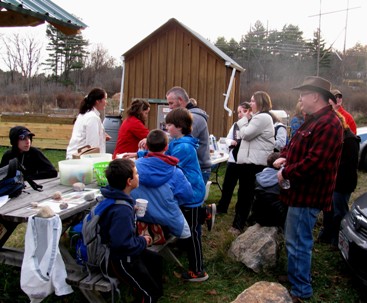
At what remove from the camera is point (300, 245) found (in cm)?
349

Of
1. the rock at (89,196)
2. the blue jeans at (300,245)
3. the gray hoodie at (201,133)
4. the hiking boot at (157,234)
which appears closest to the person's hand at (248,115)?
the gray hoodie at (201,133)

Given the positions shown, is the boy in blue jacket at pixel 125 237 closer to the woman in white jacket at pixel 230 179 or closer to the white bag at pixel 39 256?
the white bag at pixel 39 256

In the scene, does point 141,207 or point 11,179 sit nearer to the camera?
point 141,207

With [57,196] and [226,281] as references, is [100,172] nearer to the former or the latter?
[57,196]

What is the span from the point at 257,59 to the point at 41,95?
85.1ft

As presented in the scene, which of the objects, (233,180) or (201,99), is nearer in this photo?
(233,180)

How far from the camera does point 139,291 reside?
118 inches

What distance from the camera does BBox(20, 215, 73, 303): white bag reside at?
2830 mm

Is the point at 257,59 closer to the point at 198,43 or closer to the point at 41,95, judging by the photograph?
the point at 41,95

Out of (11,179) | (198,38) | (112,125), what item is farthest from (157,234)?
(198,38)

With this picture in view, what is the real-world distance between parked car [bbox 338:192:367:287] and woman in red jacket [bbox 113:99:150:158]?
2.59 metres

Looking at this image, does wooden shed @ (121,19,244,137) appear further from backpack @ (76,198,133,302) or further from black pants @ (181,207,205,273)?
backpack @ (76,198,133,302)

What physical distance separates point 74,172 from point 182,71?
8.45 meters

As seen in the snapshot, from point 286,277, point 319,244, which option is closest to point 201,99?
point 319,244
